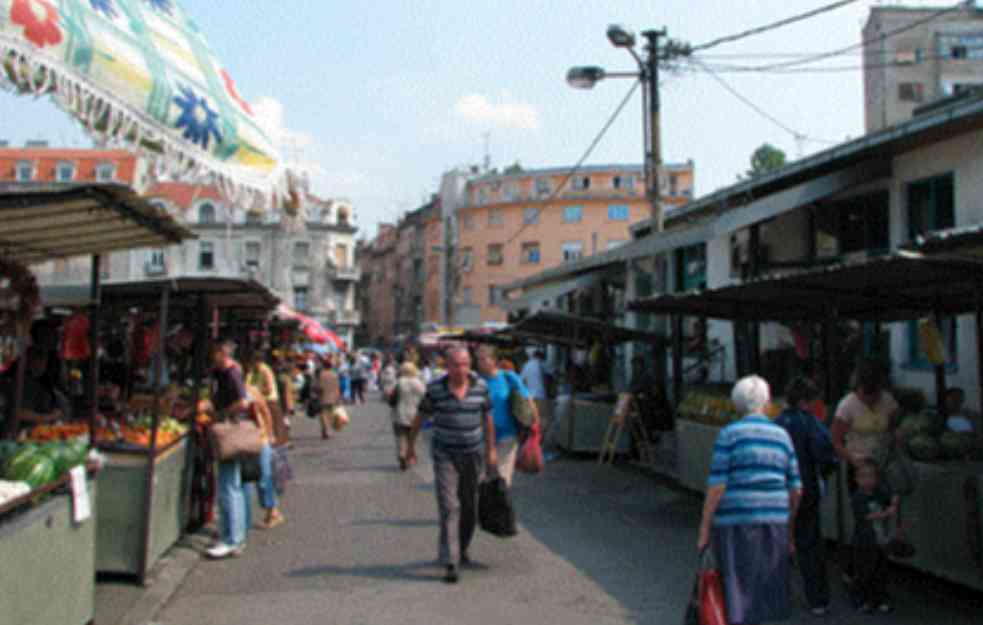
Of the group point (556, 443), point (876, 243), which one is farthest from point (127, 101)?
point (556, 443)

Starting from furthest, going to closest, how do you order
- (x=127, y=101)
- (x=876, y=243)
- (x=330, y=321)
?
(x=330, y=321) < (x=876, y=243) < (x=127, y=101)

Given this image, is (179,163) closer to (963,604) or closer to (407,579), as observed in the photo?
(407,579)

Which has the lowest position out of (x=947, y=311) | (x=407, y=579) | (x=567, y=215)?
(x=407, y=579)

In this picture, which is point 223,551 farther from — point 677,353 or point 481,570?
point 677,353

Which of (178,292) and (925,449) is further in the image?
(178,292)

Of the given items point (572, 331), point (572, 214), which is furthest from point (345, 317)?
point (572, 331)

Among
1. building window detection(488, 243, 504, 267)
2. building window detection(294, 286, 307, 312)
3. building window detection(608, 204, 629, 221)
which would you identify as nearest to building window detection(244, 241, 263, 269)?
building window detection(294, 286, 307, 312)

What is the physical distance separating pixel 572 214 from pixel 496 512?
66.0 meters

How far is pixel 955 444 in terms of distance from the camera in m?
7.46

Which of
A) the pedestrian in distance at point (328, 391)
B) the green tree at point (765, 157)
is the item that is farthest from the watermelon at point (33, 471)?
the green tree at point (765, 157)

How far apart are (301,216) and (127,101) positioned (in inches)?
98.5

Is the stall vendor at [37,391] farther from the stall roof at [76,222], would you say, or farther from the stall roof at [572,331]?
the stall roof at [572,331]

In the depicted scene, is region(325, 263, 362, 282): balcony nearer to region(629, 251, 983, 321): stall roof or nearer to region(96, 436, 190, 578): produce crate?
region(629, 251, 983, 321): stall roof

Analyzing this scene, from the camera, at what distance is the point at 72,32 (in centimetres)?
403
